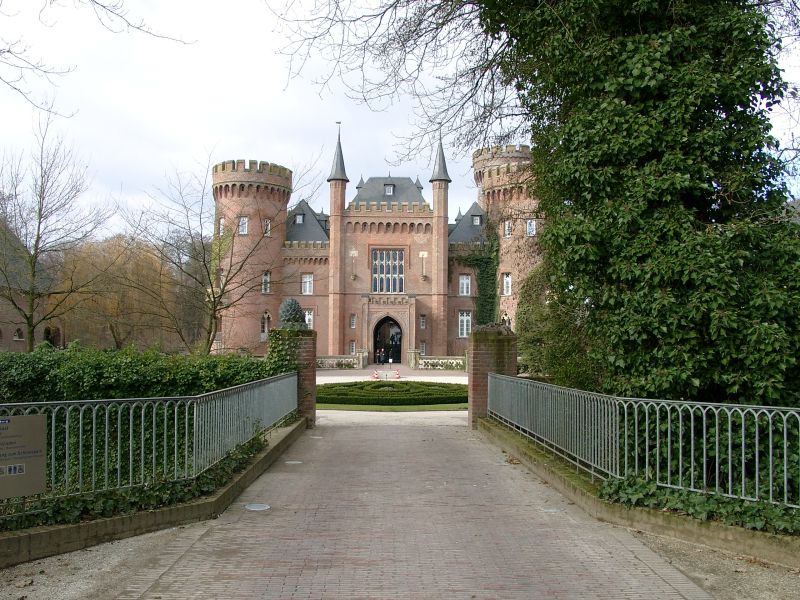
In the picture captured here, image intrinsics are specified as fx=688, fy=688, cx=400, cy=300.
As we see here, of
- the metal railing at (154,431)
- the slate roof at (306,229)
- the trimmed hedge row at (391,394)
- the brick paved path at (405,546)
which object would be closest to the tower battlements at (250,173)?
the slate roof at (306,229)

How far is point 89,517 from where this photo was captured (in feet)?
19.5

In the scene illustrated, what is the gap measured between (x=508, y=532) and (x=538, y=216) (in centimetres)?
787

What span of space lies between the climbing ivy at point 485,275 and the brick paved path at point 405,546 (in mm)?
42495

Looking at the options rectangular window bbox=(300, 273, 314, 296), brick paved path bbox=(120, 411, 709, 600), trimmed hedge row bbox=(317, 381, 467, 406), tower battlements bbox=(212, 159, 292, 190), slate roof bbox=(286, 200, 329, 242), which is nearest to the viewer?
brick paved path bbox=(120, 411, 709, 600)

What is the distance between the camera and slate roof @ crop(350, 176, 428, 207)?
5353 cm

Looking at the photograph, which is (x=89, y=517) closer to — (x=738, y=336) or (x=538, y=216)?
(x=738, y=336)

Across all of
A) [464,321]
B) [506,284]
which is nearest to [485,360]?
[506,284]

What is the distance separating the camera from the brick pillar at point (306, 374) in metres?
14.9

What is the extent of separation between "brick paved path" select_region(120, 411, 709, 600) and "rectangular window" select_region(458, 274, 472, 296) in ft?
144

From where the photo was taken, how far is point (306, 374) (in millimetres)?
15047

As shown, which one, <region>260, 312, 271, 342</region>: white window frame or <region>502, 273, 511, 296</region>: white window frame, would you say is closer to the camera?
<region>502, 273, 511, 296</region>: white window frame

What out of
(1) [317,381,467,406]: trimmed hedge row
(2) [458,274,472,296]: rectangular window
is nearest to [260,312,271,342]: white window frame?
(2) [458,274,472,296]: rectangular window

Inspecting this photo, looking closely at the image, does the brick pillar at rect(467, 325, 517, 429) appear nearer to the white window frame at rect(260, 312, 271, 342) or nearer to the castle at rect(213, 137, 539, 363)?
the castle at rect(213, 137, 539, 363)

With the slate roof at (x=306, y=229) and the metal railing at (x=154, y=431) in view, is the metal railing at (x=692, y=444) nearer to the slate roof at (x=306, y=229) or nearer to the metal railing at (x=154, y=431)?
the metal railing at (x=154, y=431)
